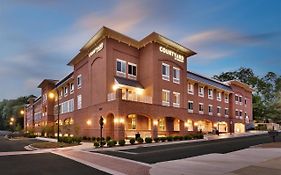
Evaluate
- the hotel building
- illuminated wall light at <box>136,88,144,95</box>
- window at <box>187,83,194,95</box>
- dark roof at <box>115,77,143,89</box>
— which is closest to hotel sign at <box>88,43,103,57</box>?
the hotel building

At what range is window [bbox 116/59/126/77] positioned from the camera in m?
36.8

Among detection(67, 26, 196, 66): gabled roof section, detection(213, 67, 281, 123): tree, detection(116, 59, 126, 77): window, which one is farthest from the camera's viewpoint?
detection(213, 67, 281, 123): tree

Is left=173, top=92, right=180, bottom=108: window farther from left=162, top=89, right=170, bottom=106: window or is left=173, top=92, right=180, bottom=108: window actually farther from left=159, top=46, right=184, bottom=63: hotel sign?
left=159, top=46, right=184, bottom=63: hotel sign

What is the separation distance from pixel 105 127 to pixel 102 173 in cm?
2227

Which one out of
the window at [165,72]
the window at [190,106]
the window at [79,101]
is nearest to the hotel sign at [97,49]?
the window at [79,101]

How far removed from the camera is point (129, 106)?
1278 inches

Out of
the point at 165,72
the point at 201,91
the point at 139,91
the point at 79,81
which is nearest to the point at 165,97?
the point at 165,72

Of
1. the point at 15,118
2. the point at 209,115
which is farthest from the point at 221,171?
the point at 15,118

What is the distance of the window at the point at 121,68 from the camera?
3683 cm

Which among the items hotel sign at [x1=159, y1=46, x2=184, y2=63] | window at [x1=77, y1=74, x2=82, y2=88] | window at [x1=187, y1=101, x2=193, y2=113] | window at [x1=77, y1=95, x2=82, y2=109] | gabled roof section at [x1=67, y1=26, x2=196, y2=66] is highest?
gabled roof section at [x1=67, y1=26, x2=196, y2=66]

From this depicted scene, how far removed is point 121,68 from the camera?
1471 inches

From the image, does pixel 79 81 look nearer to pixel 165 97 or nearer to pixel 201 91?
pixel 165 97

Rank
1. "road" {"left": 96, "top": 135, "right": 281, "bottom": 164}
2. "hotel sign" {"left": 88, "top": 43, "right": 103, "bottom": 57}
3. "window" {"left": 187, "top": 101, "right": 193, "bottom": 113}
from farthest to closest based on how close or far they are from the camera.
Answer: "window" {"left": 187, "top": 101, "right": 193, "bottom": 113} < "hotel sign" {"left": 88, "top": 43, "right": 103, "bottom": 57} < "road" {"left": 96, "top": 135, "right": 281, "bottom": 164}

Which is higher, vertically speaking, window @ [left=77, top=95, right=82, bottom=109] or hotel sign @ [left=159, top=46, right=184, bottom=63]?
hotel sign @ [left=159, top=46, right=184, bottom=63]
